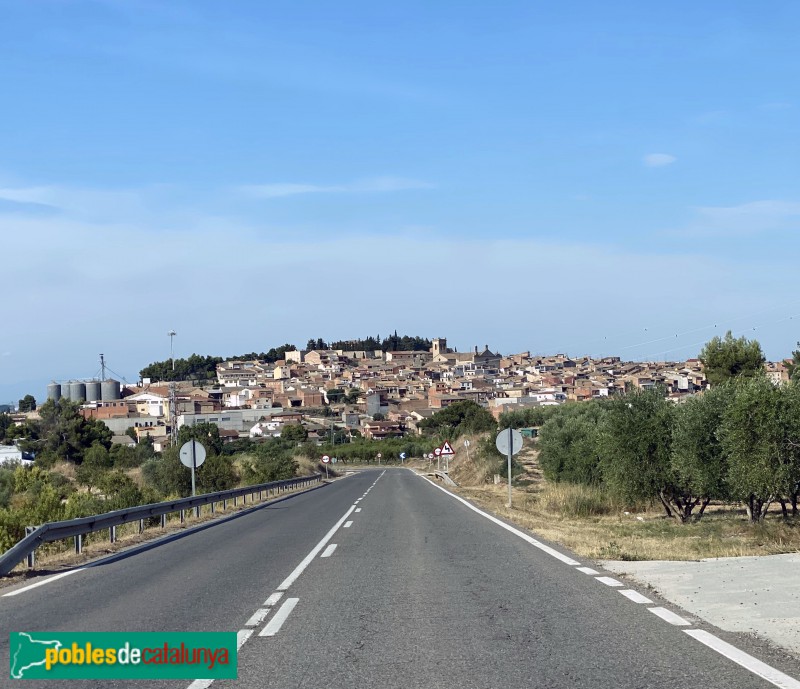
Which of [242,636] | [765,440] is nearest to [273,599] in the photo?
[242,636]

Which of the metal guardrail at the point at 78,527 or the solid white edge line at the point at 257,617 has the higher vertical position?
the solid white edge line at the point at 257,617

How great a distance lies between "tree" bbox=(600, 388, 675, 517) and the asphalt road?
11136 mm

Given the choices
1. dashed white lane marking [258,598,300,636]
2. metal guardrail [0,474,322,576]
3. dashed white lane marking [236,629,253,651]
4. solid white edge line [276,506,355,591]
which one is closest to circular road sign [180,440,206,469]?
metal guardrail [0,474,322,576]

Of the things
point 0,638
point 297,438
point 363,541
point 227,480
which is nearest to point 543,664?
point 0,638

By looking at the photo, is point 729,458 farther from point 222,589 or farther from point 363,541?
point 222,589

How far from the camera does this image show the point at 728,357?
75562mm

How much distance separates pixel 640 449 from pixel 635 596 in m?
18.1

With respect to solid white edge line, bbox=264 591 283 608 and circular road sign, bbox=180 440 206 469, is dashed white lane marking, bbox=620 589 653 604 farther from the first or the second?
circular road sign, bbox=180 440 206 469

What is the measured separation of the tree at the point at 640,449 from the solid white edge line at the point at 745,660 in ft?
64.9

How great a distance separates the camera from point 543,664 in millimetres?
7102

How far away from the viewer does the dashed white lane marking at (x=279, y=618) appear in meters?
8.69

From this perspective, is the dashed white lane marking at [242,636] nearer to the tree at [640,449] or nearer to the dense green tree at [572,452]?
the tree at [640,449]

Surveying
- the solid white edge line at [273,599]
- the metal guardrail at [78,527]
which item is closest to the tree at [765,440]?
the solid white edge line at [273,599]

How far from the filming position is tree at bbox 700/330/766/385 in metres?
74.4
